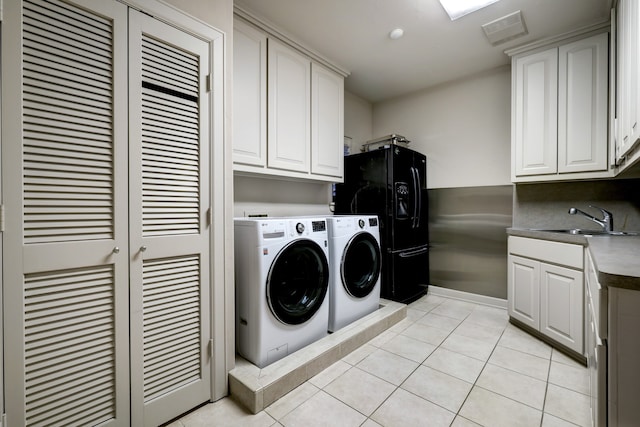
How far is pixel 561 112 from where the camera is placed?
7.89 ft

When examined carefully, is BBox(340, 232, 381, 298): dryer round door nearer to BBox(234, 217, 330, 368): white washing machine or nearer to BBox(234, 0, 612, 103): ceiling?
BBox(234, 217, 330, 368): white washing machine

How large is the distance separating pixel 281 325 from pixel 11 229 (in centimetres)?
138

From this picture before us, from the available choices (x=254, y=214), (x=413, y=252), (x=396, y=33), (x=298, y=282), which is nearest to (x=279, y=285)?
(x=298, y=282)

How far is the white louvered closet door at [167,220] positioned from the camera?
135 centimetres

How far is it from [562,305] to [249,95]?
287 centimetres

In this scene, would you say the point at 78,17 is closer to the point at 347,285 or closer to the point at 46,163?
the point at 46,163

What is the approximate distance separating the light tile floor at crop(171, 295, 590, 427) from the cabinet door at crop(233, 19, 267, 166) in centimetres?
167

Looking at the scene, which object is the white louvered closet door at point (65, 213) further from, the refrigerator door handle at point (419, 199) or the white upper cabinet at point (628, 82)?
the refrigerator door handle at point (419, 199)

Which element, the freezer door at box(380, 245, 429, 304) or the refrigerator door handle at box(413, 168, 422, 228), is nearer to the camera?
the freezer door at box(380, 245, 429, 304)

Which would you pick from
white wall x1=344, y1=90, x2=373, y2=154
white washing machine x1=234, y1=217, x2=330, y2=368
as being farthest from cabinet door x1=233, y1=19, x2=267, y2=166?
white wall x1=344, y1=90, x2=373, y2=154

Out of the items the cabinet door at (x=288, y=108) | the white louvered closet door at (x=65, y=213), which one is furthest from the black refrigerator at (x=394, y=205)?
the white louvered closet door at (x=65, y=213)

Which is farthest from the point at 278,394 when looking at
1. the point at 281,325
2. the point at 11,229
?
the point at 11,229

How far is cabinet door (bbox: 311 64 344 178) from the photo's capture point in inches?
108

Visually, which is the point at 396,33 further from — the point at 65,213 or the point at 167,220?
the point at 65,213
